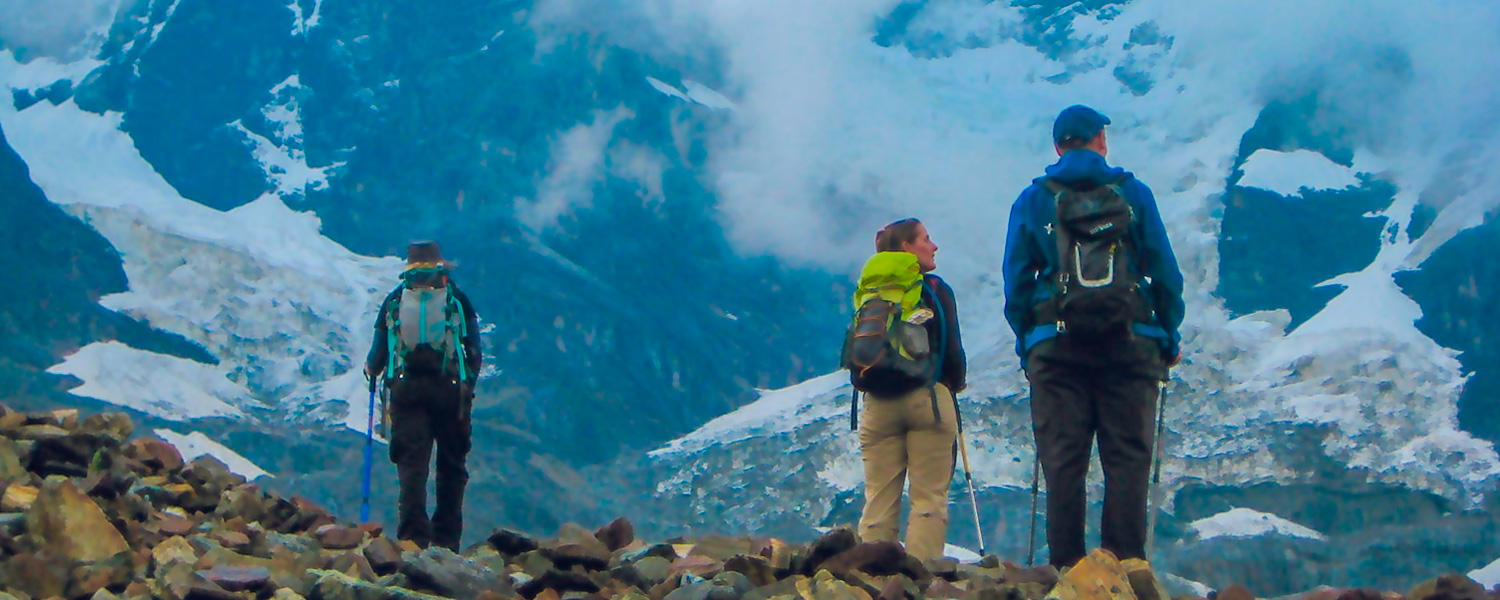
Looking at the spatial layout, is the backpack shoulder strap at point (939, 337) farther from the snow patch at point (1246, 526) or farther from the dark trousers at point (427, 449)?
the snow patch at point (1246, 526)

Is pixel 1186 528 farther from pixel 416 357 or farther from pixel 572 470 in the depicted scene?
pixel 416 357

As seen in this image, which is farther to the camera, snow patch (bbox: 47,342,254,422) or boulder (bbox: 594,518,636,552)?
snow patch (bbox: 47,342,254,422)

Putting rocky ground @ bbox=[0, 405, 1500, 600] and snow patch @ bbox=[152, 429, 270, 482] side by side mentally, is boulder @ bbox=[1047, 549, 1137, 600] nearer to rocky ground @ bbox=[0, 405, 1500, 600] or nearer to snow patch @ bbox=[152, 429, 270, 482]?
rocky ground @ bbox=[0, 405, 1500, 600]

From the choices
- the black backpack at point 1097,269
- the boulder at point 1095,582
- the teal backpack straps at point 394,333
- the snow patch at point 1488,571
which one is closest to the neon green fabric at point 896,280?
the black backpack at point 1097,269

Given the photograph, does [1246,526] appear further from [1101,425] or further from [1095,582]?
[1095,582]

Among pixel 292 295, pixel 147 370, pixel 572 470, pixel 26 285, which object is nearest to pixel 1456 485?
pixel 572 470

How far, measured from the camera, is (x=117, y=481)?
8508 mm

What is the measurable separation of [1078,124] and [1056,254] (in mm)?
679

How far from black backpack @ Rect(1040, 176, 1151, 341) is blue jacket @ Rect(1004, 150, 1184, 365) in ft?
0.21

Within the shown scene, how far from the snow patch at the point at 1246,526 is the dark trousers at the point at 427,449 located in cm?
16907

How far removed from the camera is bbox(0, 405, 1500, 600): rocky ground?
5902mm

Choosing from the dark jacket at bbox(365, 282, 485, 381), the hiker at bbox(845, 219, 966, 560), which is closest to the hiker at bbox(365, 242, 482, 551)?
the dark jacket at bbox(365, 282, 485, 381)

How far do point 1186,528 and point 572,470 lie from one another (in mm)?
80400

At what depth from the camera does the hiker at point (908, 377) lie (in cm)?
799
